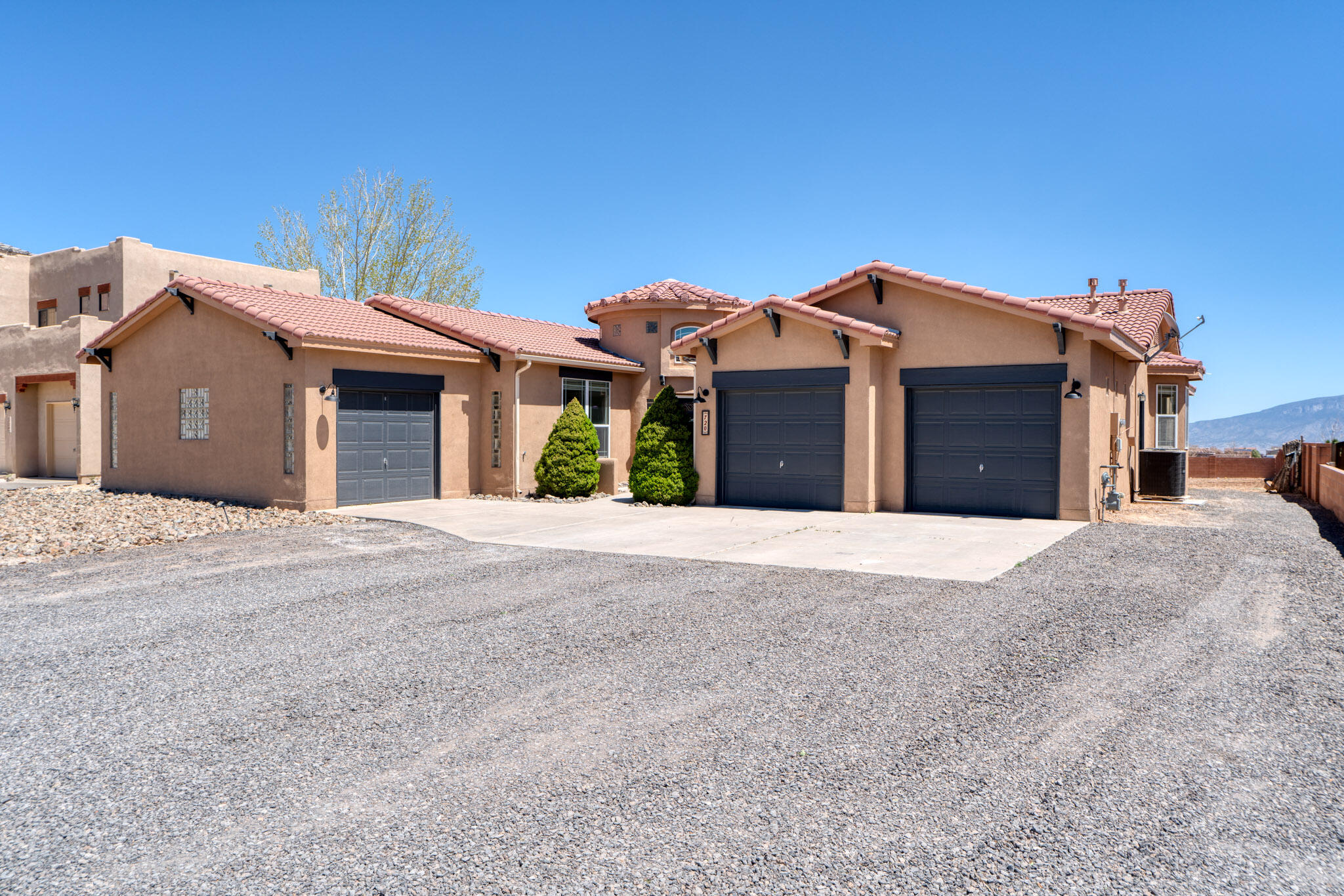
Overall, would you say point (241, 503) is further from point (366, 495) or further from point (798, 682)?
point (798, 682)

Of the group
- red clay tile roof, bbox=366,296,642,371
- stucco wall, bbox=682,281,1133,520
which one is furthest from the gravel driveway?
red clay tile roof, bbox=366,296,642,371

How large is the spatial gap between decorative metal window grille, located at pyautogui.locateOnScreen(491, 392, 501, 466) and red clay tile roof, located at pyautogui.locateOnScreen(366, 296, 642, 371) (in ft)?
3.83

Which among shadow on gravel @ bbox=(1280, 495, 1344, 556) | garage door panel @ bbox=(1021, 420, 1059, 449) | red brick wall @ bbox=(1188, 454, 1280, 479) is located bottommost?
shadow on gravel @ bbox=(1280, 495, 1344, 556)

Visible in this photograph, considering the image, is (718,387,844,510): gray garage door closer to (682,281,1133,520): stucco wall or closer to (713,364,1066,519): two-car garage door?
(713,364,1066,519): two-car garage door

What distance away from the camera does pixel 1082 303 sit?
19234mm

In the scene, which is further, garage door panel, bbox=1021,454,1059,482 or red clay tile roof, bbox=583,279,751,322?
red clay tile roof, bbox=583,279,751,322

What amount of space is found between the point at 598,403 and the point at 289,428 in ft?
24.3

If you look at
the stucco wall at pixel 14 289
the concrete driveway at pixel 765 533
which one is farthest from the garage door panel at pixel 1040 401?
the stucco wall at pixel 14 289

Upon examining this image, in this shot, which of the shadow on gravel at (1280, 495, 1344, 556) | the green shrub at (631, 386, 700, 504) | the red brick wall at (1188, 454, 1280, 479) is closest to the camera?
the shadow on gravel at (1280, 495, 1344, 556)

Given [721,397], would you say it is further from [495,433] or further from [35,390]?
[35,390]

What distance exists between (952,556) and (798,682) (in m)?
5.42

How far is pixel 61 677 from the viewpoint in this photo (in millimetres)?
5406

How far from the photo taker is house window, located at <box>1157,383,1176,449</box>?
2355 cm

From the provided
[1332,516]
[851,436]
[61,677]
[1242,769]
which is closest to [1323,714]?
[1242,769]
